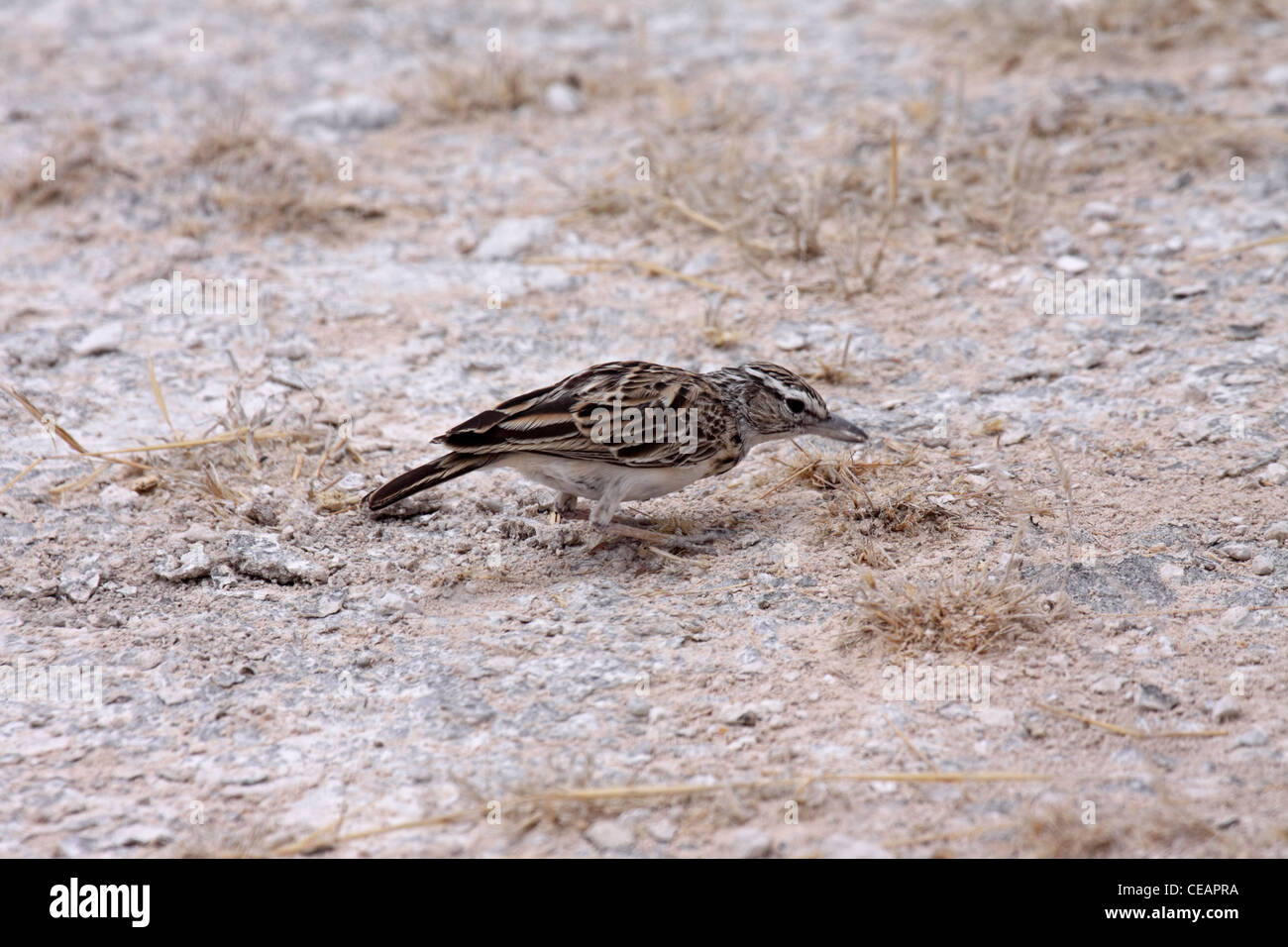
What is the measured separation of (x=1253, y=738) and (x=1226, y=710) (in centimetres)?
14

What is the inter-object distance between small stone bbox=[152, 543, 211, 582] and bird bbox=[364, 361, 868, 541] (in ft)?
2.29

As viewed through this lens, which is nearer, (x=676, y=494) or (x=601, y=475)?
(x=601, y=475)

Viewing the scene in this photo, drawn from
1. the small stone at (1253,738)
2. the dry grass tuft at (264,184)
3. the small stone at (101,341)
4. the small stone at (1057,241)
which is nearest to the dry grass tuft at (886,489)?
the small stone at (1253,738)

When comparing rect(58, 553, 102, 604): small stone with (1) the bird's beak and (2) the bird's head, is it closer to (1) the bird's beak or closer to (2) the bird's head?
(2) the bird's head

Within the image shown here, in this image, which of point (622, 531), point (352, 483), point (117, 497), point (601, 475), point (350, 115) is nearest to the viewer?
point (601, 475)

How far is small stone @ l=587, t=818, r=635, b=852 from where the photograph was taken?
383 cm

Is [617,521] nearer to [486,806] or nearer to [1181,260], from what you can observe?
[486,806]

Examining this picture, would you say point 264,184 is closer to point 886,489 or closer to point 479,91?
point 479,91

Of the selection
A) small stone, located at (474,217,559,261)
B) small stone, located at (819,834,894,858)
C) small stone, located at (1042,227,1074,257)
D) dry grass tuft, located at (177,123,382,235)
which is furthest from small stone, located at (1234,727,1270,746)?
dry grass tuft, located at (177,123,382,235)

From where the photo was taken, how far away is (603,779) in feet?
13.4

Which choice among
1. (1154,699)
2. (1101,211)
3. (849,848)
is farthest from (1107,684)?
(1101,211)

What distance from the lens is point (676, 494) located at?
6.17 m
